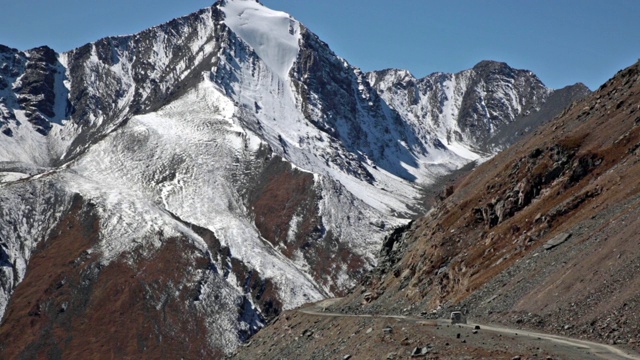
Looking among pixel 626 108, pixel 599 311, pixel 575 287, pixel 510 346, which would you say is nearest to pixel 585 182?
pixel 626 108

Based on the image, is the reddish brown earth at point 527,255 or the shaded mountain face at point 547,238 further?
the shaded mountain face at point 547,238

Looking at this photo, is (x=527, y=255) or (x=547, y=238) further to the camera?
(x=547, y=238)

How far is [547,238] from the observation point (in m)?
77.9

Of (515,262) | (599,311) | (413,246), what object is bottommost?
(599,311)

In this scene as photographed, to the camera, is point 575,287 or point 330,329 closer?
point 575,287

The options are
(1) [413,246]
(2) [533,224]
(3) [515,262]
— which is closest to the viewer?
(3) [515,262]

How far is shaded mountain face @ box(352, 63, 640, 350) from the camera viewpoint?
5662 centimetres

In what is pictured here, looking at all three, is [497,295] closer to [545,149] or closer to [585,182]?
[585,182]

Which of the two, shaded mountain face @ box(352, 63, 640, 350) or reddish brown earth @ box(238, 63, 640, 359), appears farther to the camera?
shaded mountain face @ box(352, 63, 640, 350)

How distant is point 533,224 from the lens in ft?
277

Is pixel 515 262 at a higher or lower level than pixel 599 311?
higher

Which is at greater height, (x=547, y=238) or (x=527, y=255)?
(x=547, y=238)

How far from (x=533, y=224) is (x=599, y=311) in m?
32.1

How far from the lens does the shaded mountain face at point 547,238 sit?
56.6 metres
